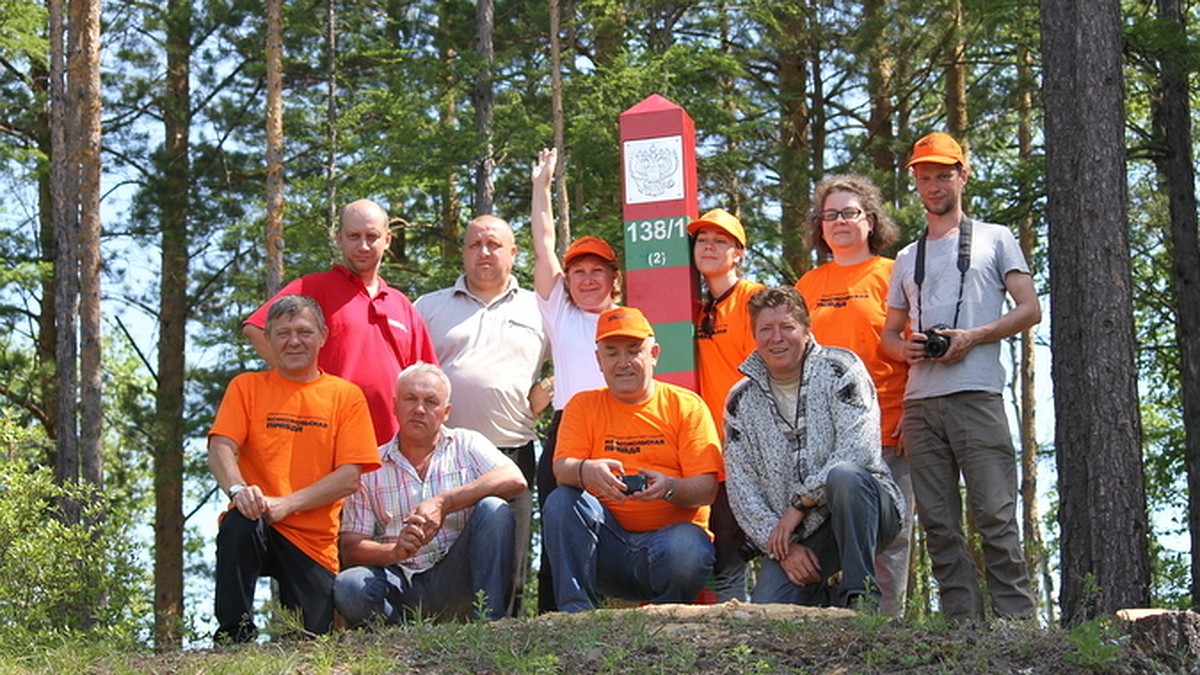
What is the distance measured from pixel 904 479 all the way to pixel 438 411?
2113 millimetres

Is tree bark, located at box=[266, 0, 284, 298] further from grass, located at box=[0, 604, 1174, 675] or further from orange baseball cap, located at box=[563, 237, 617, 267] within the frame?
grass, located at box=[0, 604, 1174, 675]

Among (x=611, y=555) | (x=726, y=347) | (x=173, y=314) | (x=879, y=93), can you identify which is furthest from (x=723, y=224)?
(x=173, y=314)

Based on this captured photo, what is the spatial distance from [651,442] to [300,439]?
148cm

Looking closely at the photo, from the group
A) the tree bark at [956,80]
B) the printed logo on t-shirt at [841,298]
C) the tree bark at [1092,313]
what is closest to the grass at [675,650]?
the printed logo on t-shirt at [841,298]

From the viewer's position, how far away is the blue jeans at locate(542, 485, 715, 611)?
5734mm

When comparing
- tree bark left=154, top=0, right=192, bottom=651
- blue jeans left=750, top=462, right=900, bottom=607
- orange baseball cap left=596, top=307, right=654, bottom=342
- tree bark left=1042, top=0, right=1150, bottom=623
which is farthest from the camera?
tree bark left=154, top=0, right=192, bottom=651

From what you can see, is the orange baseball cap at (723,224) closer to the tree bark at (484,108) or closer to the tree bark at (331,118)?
the tree bark at (484,108)

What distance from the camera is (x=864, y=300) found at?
6418 millimetres

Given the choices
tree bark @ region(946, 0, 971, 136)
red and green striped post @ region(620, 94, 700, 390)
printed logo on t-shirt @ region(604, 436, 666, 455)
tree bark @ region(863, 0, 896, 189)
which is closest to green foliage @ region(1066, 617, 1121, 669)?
printed logo on t-shirt @ region(604, 436, 666, 455)

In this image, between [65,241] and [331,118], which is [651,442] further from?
[331,118]

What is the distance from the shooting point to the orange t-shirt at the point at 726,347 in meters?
6.59

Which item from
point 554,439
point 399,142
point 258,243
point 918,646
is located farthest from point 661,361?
point 258,243

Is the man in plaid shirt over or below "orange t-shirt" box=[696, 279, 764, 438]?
below

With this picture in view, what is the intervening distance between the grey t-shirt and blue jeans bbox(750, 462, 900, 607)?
0.73m
